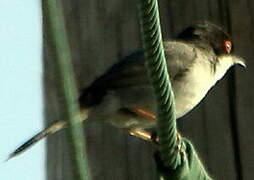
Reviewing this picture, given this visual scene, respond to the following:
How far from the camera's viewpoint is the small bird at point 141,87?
4.69m

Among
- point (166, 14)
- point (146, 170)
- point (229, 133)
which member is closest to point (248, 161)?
point (229, 133)

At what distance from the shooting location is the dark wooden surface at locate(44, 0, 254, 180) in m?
3.89

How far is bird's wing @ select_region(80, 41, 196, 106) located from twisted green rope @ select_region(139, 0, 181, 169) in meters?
2.17

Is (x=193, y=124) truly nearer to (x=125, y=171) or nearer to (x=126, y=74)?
(x=125, y=171)

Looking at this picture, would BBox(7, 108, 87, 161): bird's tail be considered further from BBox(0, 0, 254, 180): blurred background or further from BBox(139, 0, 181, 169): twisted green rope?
BBox(139, 0, 181, 169): twisted green rope

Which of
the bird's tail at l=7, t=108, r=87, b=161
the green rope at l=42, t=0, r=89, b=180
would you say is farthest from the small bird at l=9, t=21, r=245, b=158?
the green rope at l=42, t=0, r=89, b=180

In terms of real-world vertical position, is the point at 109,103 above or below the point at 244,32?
below

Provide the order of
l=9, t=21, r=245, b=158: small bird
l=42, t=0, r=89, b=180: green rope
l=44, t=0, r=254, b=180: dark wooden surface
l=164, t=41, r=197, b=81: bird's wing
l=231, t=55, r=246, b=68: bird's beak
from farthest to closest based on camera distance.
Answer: l=164, t=41, r=197, b=81: bird's wing → l=9, t=21, r=245, b=158: small bird → l=231, t=55, r=246, b=68: bird's beak → l=44, t=0, r=254, b=180: dark wooden surface → l=42, t=0, r=89, b=180: green rope

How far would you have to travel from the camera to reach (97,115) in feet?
15.4

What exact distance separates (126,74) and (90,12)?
2.41 feet

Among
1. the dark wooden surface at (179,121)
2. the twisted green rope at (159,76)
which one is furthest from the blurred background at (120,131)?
the twisted green rope at (159,76)

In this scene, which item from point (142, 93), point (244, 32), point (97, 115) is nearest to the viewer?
point (244, 32)

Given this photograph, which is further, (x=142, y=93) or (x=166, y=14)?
(x=142, y=93)

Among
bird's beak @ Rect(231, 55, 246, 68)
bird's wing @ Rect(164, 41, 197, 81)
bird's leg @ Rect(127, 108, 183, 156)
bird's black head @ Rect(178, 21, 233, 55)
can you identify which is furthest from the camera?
bird's black head @ Rect(178, 21, 233, 55)
